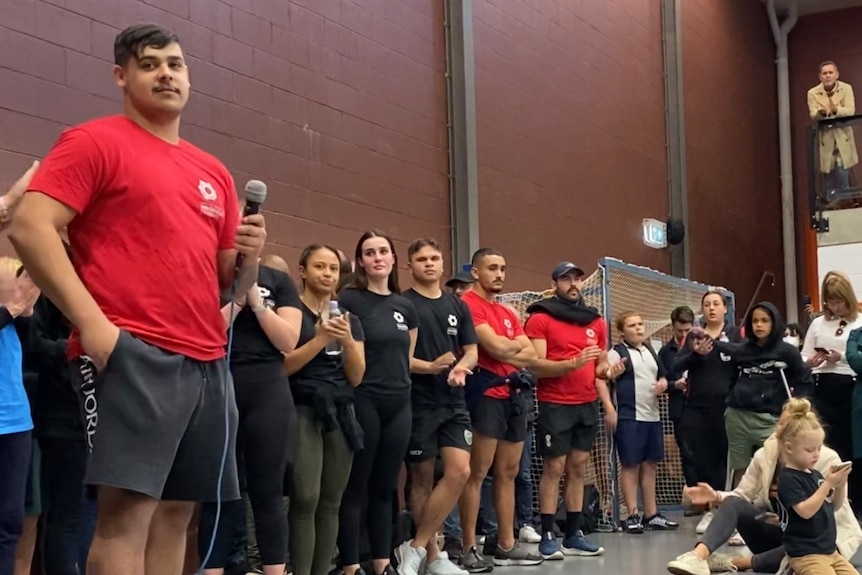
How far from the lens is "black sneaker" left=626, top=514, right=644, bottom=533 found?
6.02 meters

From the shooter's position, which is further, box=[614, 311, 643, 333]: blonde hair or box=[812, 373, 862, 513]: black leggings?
box=[614, 311, 643, 333]: blonde hair

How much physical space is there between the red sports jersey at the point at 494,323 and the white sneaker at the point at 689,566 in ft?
3.62

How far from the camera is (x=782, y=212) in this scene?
12.9 metres

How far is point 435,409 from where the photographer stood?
4.52 m

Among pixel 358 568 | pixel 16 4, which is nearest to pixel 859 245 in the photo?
pixel 358 568

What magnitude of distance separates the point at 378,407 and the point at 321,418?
0.37 metres

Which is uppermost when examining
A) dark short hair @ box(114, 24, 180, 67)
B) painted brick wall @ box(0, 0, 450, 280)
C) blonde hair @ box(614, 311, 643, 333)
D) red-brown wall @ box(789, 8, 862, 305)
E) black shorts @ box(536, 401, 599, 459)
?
red-brown wall @ box(789, 8, 862, 305)

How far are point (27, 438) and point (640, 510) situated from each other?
4.51m

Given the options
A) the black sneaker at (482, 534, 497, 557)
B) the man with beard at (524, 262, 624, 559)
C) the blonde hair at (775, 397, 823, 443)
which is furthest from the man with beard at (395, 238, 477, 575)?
the blonde hair at (775, 397, 823, 443)

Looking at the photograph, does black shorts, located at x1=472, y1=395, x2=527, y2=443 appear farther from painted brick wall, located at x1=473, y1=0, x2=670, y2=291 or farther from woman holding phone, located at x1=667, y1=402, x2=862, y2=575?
painted brick wall, located at x1=473, y1=0, x2=670, y2=291

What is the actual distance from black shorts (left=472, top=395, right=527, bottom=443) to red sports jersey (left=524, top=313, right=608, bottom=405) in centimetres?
44

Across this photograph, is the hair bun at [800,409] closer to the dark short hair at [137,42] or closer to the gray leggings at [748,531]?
the gray leggings at [748,531]

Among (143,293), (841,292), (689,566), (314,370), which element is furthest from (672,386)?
(143,293)

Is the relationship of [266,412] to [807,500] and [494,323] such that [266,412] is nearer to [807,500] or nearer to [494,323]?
[494,323]
